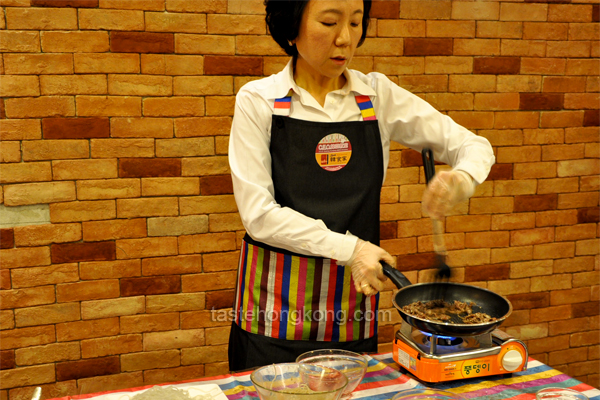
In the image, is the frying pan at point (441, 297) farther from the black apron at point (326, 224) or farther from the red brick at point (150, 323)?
the red brick at point (150, 323)

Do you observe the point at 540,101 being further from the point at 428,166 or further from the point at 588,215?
the point at 428,166

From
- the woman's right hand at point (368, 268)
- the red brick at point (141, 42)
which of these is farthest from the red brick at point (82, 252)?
the woman's right hand at point (368, 268)

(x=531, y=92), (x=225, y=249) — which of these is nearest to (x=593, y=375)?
(x=531, y=92)

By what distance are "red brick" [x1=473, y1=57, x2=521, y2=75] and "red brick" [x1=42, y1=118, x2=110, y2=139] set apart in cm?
199

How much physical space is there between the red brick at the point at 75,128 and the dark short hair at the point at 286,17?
1092mm

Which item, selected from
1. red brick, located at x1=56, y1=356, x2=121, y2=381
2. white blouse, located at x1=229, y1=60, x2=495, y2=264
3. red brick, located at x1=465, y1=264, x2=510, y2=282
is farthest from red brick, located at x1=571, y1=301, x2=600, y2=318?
red brick, located at x1=56, y1=356, x2=121, y2=381

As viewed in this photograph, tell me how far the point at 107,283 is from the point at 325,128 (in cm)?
144

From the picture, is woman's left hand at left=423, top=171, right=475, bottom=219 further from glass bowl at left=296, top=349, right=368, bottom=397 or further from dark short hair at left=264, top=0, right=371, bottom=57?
dark short hair at left=264, top=0, right=371, bottom=57

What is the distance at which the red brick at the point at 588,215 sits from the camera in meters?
3.40

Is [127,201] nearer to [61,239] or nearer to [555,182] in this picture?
[61,239]

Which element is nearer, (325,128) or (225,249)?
(325,128)

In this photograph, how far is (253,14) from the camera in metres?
2.71

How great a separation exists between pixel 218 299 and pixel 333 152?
1.29 m

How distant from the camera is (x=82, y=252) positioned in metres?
2.63
